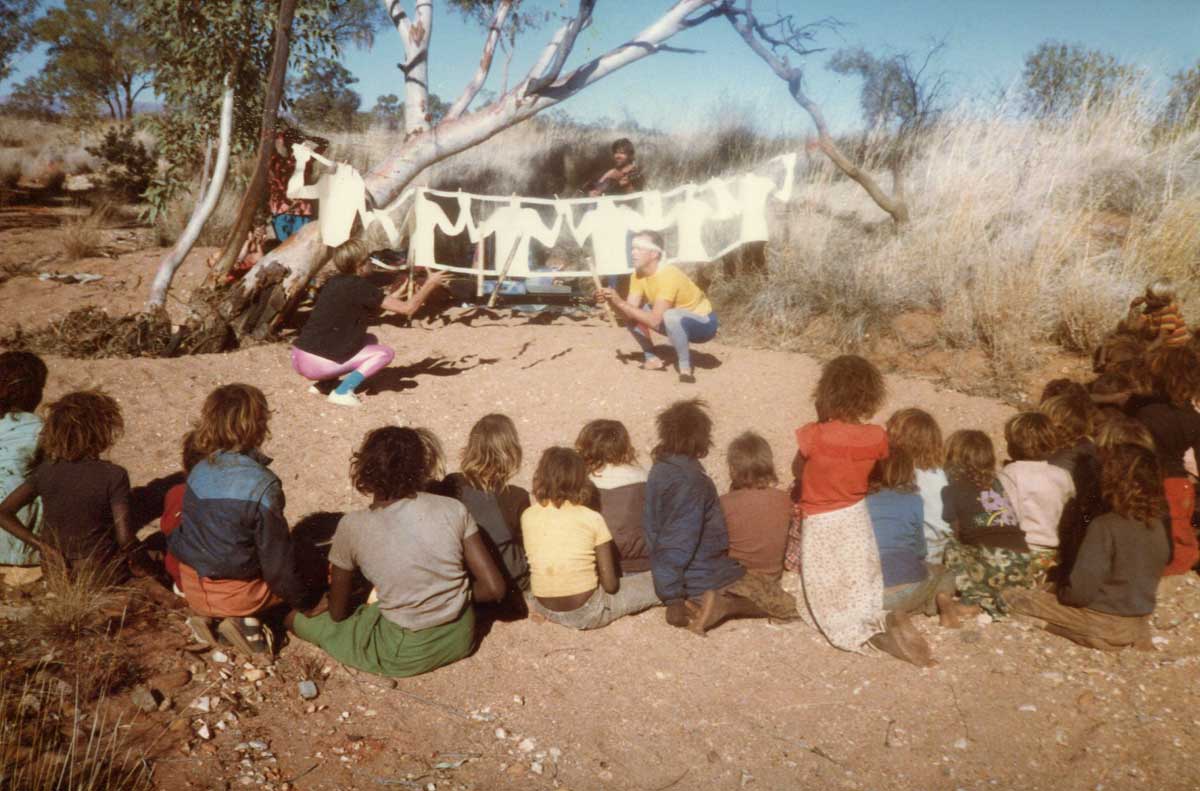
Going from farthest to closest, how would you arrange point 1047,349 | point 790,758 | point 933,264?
point 933,264 < point 1047,349 < point 790,758

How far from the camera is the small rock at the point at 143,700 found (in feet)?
8.89

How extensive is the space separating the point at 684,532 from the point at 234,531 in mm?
1837

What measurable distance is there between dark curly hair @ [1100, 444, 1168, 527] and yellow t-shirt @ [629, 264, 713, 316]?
328cm

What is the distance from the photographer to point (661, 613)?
12.1 feet

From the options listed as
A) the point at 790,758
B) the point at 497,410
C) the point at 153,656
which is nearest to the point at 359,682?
the point at 153,656

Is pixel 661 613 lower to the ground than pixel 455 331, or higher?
lower

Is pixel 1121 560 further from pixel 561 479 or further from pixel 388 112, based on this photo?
pixel 388 112

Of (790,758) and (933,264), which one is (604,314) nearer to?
(933,264)

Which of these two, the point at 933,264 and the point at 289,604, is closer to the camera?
the point at 289,604

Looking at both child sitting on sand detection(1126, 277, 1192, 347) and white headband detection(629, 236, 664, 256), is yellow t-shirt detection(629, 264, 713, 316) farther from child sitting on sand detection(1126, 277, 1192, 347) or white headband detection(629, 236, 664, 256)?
child sitting on sand detection(1126, 277, 1192, 347)

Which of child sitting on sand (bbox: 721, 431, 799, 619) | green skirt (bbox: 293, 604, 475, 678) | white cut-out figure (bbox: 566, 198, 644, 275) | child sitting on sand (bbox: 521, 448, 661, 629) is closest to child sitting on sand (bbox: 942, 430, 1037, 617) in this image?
child sitting on sand (bbox: 721, 431, 799, 619)

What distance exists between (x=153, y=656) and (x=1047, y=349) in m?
6.56

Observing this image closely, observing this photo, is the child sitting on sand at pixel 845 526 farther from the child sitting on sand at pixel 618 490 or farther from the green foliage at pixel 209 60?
the green foliage at pixel 209 60

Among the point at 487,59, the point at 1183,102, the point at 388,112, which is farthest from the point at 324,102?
the point at 1183,102
